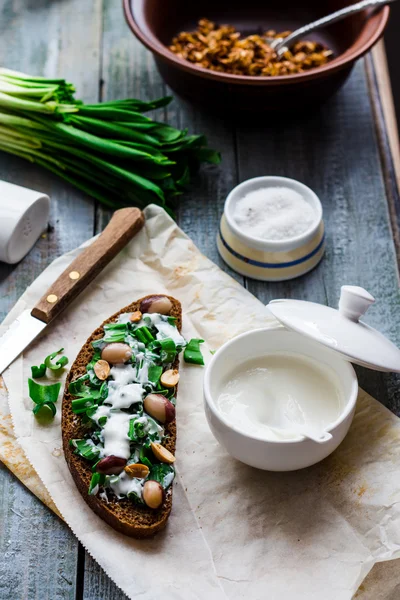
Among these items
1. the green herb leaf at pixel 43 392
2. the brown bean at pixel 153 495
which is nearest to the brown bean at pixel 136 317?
the green herb leaf at pixel 43 392

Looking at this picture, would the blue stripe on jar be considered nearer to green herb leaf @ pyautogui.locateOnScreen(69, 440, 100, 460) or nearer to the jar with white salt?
the jar with white salt

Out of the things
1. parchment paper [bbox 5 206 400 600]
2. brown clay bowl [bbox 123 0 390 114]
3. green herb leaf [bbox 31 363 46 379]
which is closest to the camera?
parchment paper [bbox 5 206 400 600]

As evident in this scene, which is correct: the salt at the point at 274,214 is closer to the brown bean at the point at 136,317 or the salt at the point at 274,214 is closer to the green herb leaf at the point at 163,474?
the brown bean at the point at 136,317

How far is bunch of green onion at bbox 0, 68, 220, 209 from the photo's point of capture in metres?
2.40

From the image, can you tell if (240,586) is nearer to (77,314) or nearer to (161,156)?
(77,314)

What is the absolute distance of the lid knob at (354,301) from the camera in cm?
173

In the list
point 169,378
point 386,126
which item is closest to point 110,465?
point 169,378

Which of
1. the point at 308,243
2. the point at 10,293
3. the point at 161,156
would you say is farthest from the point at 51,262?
the point at 308,243

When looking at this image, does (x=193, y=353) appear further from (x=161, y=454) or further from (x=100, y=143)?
(x=100, y=143)

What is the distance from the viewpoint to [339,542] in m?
1.66

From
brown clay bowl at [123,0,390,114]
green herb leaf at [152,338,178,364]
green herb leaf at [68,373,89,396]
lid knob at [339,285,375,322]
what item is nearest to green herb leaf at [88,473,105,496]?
green herb leaf at [68,373,89,396]

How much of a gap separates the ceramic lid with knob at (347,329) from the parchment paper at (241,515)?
A: 20 centimetres

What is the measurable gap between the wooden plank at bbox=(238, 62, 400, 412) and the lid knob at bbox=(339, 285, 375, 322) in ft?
1.00

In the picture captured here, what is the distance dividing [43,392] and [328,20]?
1.60 m
